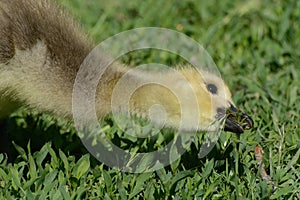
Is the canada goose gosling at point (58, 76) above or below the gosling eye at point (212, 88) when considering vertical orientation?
below

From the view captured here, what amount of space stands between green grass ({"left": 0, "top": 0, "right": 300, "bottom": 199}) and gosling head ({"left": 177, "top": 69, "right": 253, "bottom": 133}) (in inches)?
4.1

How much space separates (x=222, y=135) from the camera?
3.55m

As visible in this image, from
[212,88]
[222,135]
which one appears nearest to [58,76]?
[212,88]

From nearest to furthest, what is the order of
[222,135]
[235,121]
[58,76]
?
[58,76], [235,121], [222,135]

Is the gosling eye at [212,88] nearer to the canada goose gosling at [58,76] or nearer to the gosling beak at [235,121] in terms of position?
the canada goose gosling at [58,76]

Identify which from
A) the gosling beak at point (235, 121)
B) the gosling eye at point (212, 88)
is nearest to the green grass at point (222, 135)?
the gosling beak at point (235, 121)

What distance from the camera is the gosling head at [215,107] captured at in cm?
341

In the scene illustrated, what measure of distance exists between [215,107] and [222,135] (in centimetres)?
17

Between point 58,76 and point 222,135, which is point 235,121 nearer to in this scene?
point 222,135

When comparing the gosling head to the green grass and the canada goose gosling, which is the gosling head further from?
the green grass

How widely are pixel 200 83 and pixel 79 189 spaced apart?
30.1 inches

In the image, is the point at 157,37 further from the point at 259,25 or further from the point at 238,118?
the point at 238,118

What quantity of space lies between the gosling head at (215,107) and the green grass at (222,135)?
105mm

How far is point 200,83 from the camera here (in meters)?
3.50
